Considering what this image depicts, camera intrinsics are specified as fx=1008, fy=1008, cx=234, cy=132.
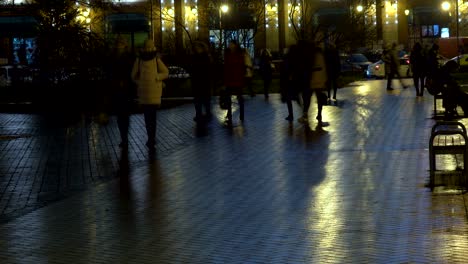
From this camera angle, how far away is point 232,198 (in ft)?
36.6

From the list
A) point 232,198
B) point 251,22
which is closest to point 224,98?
point 232,198

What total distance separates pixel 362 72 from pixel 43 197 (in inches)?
1798

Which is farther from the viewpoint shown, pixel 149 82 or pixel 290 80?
pixel 290 80

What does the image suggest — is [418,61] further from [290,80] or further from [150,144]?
[150,144]

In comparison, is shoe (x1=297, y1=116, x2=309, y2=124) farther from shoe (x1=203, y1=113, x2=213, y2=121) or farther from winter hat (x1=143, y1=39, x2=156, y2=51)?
winter hat (x1=143, y1=39, x2=156, y2=51)

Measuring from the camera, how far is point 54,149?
56.6 ft

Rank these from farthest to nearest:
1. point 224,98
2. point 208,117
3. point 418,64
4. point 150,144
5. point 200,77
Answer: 1. point 418,64
2. point 224,98
3. point 208,117
4. point 200,77
5. point 150,144

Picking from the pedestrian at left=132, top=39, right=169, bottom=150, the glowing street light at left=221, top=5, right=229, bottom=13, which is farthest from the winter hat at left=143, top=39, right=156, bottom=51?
the glowing street light at left=221, top=5, right=229, bottom=13

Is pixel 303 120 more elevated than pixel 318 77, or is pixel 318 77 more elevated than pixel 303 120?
pixel 318 77

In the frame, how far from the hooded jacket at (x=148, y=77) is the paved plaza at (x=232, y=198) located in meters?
0.86

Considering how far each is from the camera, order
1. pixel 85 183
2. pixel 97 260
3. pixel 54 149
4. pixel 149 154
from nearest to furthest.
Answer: pixel 97 260 → pixel 85 183 → pixel 149 154 → pixel 54 149

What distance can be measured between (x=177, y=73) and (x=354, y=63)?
19.2 m

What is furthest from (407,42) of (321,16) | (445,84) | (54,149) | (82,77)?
(54,149)

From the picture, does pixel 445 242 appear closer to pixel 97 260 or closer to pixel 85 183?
pixel 97 260
